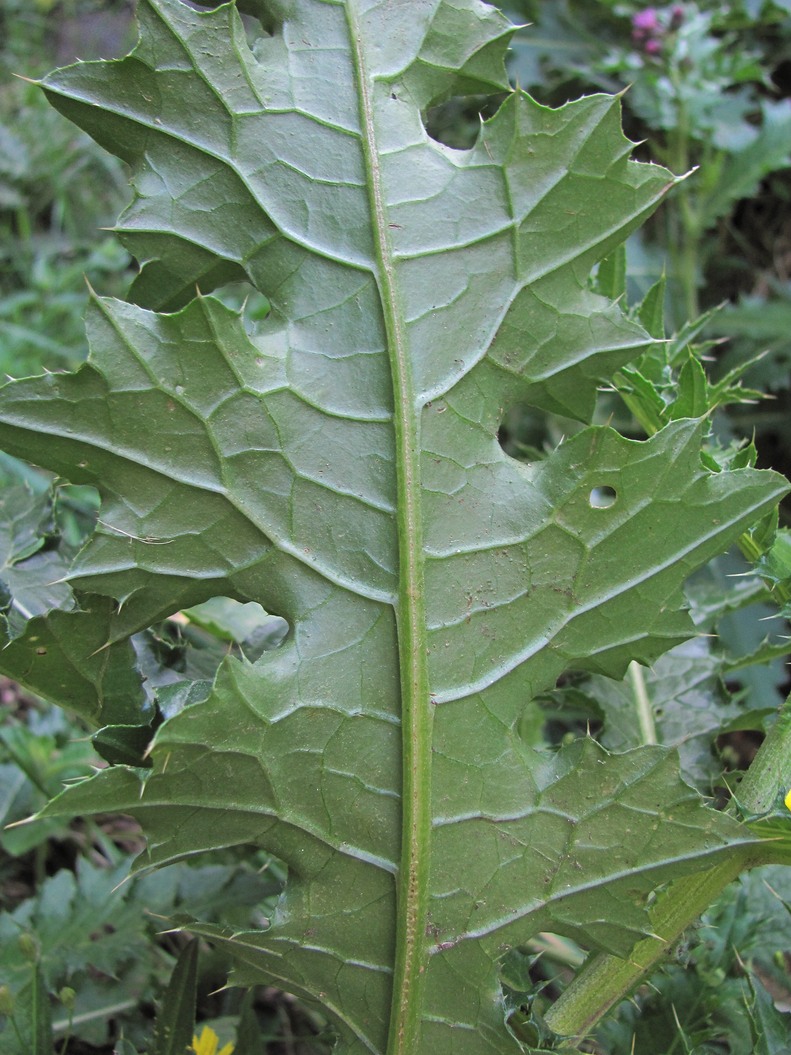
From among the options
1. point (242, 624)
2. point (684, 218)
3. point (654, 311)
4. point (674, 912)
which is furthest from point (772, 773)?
point (684, 218)

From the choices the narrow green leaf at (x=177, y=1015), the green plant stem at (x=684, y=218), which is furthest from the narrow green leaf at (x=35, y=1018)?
the green plant stem at (x=684, y=218)

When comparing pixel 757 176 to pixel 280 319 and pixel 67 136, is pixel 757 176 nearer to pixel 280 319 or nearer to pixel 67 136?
pixel 280 319

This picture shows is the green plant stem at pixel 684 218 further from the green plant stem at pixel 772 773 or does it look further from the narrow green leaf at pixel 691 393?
the green plant stem at pixel 772 773

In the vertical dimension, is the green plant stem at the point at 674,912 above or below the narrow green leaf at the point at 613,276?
below

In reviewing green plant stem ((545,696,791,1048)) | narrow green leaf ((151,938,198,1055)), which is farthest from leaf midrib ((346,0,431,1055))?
narrow green leaf ((151,938,198,1055))

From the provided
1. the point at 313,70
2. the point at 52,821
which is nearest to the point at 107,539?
the point at 313,70

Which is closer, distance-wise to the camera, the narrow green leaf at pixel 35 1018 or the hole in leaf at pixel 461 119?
the narrow green leaf at pixel 35 1018

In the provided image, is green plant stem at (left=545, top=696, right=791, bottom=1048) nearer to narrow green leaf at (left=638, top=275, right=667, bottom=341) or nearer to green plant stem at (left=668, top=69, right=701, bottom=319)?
narrow green leaf at (left=638, top=275, right=667, bottom=341)
